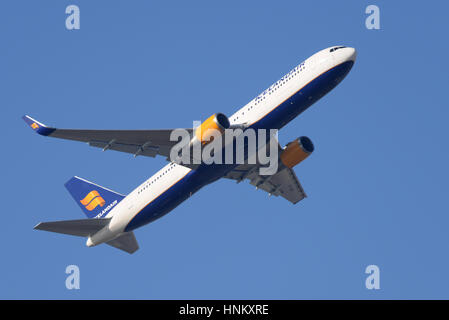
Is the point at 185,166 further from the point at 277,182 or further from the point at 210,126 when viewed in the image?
the point at 277,182

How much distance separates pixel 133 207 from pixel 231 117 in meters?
8.92

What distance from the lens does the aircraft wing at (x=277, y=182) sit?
5556 centimetres

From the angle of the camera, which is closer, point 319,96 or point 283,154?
point 319,96

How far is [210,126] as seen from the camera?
45.6 meters

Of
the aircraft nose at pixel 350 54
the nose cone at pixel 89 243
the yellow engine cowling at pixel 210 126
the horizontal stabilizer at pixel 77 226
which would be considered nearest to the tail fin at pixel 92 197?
the horizontal stabilizer at pixel 77 226

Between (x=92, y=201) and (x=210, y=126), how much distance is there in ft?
49.6

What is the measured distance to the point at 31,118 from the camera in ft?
148

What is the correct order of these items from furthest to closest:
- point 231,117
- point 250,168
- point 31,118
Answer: point 250,168 < point 231,117 < point 31,118

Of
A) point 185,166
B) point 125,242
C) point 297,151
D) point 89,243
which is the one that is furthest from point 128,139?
point 297,151

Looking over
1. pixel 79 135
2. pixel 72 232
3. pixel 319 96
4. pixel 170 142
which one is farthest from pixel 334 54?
pixel 72 232

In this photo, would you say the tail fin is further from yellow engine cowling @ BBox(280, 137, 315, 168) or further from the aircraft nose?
the aircraft nose

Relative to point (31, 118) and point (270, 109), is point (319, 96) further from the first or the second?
point (31, 118)

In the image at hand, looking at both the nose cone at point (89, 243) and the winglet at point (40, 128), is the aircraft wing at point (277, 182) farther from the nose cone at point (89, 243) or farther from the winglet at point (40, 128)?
the winglet at point (40, 128)

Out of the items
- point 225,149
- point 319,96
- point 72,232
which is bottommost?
point 72,232
